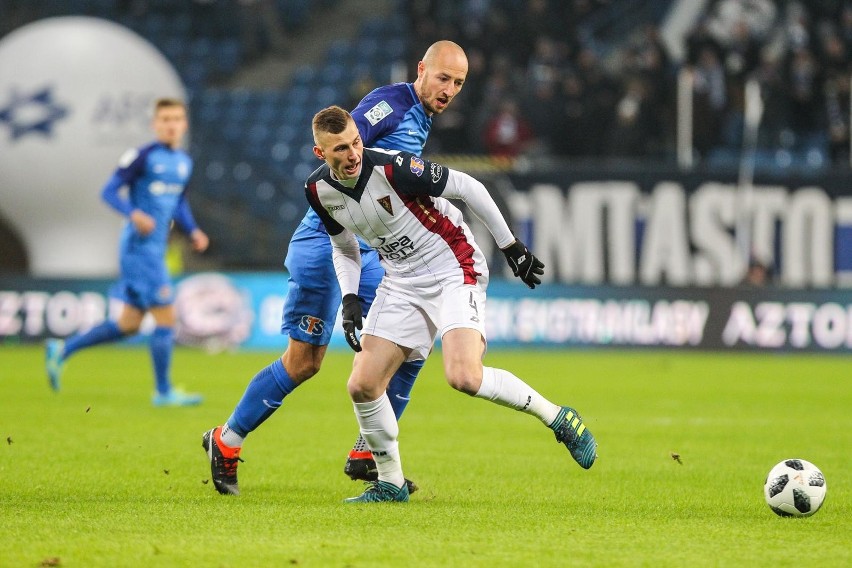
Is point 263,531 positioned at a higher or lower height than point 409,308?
lower

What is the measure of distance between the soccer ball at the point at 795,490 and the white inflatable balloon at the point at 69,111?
1360 centimetres

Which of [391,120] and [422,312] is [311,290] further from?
[391,120]

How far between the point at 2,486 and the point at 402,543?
2295 mm

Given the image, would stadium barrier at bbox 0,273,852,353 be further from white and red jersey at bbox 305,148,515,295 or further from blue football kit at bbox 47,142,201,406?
white and red jersey at bbox 305,148,515,295

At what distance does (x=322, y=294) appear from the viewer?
6668 millimetres

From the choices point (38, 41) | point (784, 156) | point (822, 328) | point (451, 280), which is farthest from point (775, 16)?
point (451, 280)

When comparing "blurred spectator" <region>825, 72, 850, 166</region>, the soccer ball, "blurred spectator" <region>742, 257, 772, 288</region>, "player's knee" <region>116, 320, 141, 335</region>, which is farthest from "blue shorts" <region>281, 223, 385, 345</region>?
"blurred spectator" <region>825, 72, 850, 166</region>

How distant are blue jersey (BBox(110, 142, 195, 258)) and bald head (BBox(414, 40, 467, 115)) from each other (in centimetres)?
426

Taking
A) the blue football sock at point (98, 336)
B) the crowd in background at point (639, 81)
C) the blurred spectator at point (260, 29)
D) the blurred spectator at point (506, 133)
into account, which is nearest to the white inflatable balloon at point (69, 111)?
the crowd in background at point (639, 81)

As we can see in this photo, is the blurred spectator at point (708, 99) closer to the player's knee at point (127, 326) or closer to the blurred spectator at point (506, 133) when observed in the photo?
the blurred spectator at point (506, 133)

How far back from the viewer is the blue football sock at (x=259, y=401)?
21.4 ft

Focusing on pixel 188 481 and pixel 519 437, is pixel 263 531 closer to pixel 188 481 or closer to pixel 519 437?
pixel 188 481

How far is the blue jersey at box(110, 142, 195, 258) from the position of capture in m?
10.7

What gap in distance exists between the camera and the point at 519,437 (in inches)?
362
